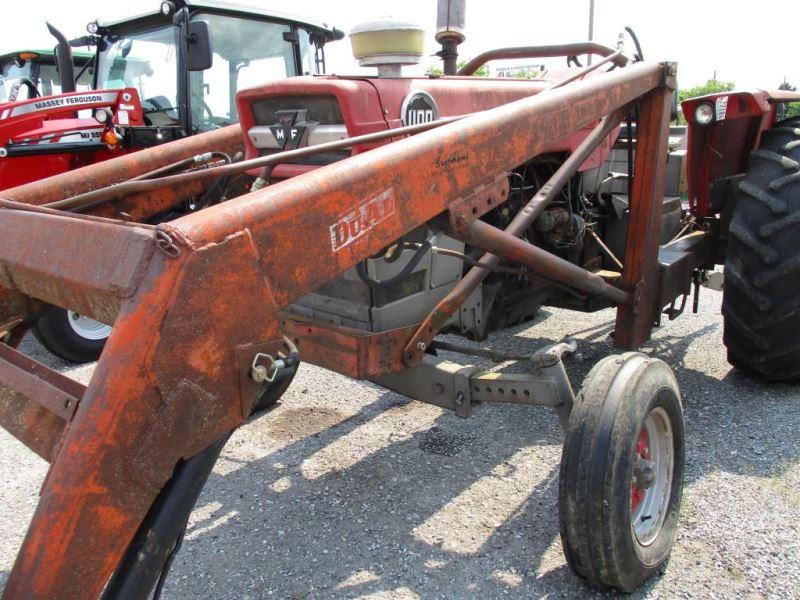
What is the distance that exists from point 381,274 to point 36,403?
4.12 feet

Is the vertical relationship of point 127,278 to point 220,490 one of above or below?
above

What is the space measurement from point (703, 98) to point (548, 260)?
168cm

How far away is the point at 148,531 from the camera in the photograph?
141 centimetres

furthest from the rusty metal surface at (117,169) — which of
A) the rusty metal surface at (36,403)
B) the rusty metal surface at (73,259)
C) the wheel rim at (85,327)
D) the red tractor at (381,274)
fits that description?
the wheel rim at (85,327)

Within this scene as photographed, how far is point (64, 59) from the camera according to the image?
4.88 m

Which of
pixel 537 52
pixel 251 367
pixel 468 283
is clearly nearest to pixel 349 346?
pixel 468 283

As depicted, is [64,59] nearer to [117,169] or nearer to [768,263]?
[117,169]

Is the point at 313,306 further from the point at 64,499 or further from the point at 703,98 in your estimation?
the point at 703,98

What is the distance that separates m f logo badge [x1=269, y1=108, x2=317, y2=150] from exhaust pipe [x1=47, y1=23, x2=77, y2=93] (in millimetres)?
3152

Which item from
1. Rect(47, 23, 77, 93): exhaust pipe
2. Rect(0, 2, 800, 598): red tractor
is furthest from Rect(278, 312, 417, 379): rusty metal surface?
Rect(47, 23, 77, 93): exhaust pipe

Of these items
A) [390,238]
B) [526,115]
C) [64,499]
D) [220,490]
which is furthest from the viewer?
[220,490]

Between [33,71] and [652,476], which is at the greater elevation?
[33,71]

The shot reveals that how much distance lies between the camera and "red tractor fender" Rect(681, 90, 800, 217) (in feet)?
11.2

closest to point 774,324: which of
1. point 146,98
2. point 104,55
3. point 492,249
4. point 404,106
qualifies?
point 492,249
